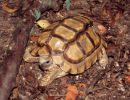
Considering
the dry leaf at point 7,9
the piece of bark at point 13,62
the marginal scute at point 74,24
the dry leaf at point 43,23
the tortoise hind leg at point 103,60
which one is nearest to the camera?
the piece of bark at point 13,62

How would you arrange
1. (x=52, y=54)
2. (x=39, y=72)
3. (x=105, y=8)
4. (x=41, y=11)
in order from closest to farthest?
(x=52, y=54) < (x=39, y=72) < (x=41, y=11) < (x=105, y=8)

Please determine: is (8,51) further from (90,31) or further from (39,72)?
(90,31)

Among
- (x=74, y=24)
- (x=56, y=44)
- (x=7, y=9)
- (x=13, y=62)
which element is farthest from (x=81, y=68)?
(x=7, y=9)

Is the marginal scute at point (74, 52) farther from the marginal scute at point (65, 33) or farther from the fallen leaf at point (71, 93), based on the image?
the fallen leaf at point (71, 93)

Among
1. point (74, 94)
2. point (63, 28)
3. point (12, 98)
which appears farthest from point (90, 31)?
point (12, 98)

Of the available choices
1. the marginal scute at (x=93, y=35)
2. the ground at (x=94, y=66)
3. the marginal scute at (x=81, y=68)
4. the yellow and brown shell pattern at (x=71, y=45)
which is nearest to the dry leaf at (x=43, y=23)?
the ground at (x=94, y=66)

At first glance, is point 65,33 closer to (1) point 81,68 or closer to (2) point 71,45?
(2) point 71,45

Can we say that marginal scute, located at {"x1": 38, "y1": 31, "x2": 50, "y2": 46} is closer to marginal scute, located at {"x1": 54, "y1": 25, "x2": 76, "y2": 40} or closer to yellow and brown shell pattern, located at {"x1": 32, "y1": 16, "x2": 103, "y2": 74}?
yellow and brown shell pattern, located at {"x1": 32, "y1": 16, "x2": 103, "y2": 74}
